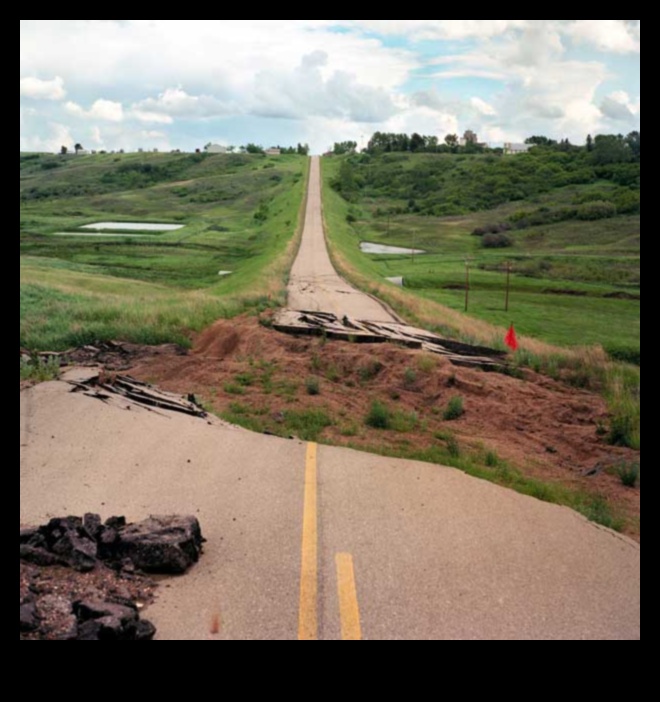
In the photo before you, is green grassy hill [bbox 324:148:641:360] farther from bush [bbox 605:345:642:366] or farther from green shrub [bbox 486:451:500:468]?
green shrub [bbox 486:451:500:468]

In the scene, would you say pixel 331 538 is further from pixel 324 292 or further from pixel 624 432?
pixel 324 292

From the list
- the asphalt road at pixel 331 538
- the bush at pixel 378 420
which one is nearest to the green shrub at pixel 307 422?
the bush at pixel 378 420

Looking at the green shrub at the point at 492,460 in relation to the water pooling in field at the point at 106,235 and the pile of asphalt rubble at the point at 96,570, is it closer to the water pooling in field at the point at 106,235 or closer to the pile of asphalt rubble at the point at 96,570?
the pile of asphalt rubble at the point at 96,570

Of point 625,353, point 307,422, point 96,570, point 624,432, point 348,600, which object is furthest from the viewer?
point 625,353

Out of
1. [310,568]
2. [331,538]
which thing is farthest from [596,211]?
[310,568]

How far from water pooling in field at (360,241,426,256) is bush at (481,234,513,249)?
10.2 m

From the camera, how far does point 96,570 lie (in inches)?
232

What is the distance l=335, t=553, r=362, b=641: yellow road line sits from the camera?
5.08 m

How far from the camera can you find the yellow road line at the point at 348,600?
5.08 metres

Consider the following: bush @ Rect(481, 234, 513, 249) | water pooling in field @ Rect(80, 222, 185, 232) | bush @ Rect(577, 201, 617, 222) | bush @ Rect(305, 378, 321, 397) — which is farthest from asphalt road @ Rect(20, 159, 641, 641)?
bush @ Rect(577, 201, 617, 222)

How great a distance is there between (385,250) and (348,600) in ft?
259
